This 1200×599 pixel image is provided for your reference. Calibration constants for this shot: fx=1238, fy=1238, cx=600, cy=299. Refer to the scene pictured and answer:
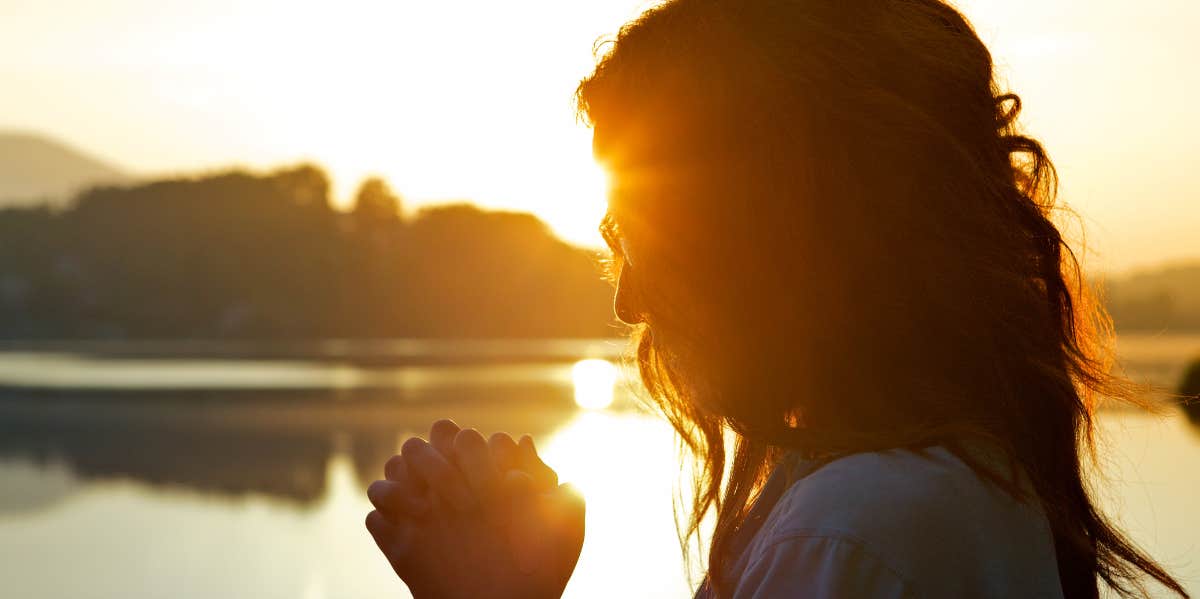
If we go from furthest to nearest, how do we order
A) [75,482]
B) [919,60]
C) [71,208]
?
[71,208], [75,482], [919,60]

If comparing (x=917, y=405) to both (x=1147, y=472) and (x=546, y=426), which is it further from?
(x=546, y=426)

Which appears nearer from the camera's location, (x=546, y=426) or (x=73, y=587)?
(x=73, y=587)

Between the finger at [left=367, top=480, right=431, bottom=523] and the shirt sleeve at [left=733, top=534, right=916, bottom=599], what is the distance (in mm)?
398

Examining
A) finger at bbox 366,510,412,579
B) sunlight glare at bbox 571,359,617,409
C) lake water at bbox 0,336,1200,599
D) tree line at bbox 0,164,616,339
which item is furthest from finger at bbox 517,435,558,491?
tree line at bbox 0,164,616,339

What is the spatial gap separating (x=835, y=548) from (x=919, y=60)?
1.65 ft

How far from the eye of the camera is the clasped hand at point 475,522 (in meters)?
1.14

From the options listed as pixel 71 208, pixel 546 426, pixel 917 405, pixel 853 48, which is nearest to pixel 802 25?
pixel 853 48

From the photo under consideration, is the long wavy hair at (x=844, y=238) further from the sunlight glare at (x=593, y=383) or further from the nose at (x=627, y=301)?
the sunlight glare at (x=593, y=383)

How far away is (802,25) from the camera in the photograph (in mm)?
1131

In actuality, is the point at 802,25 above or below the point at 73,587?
above

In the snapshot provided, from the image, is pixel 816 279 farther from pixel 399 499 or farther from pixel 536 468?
pixel 399 499

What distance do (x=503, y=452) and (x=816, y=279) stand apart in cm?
34

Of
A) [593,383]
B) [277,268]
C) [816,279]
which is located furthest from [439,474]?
[277,268]

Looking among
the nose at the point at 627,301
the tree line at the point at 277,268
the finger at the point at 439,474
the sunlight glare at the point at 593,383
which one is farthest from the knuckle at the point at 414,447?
the tree line at the point at 277,268
